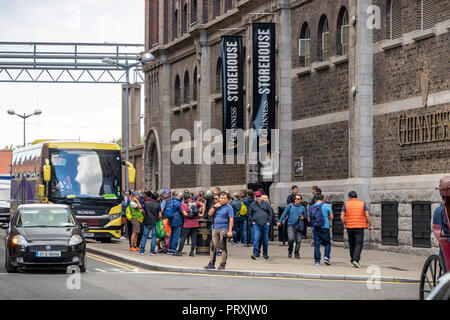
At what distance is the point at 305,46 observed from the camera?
35.8 m

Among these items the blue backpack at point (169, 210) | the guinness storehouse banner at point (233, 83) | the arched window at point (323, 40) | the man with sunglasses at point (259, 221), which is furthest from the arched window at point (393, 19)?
the guinness storehouse banner at point (233, 83)

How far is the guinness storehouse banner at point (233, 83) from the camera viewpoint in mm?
39312

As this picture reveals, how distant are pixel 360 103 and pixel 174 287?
13.7 meters

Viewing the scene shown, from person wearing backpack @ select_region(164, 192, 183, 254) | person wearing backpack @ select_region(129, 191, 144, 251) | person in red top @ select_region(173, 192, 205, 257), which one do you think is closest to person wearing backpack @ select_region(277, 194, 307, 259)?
person in red top @ select_region(173, 192, 205, 257)

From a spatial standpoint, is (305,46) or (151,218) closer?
(151,218)

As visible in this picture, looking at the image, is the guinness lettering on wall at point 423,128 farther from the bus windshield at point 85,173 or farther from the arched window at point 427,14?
the bus windshield at point 85,173

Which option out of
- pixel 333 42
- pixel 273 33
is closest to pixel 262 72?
pixel 273 33

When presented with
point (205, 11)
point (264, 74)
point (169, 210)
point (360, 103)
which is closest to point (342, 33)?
point (360, 103)

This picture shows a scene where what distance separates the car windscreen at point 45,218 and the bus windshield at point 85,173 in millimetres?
10778

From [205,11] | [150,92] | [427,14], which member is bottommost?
[427,14]

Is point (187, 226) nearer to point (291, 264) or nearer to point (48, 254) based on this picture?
point (291, 264)

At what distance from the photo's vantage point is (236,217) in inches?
1277

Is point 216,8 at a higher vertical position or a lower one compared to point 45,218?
higher
